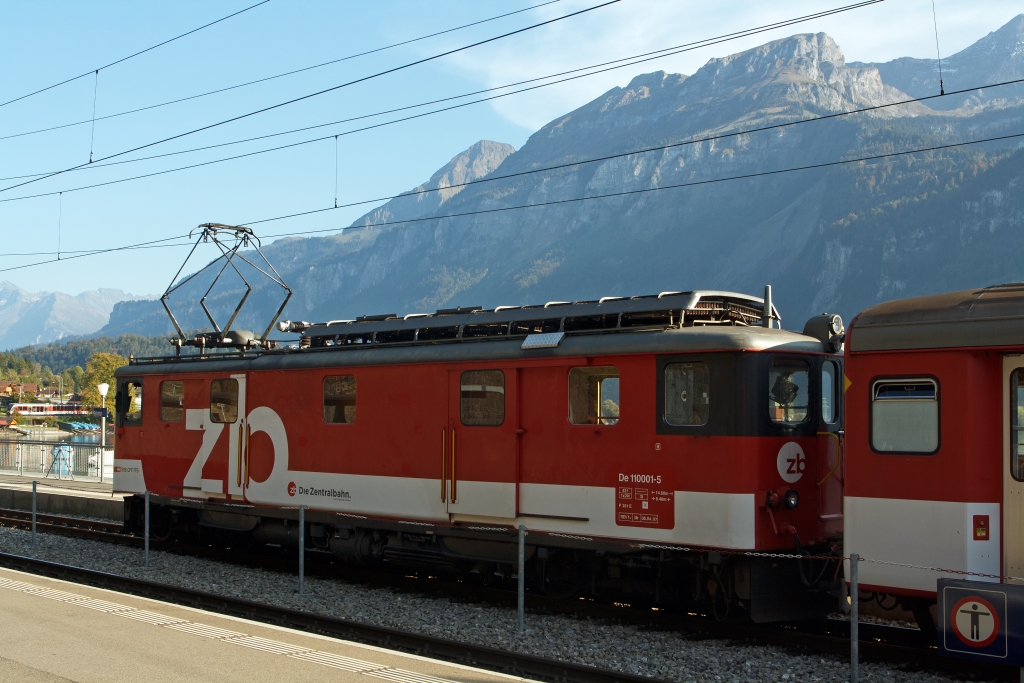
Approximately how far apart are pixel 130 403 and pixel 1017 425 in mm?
14947

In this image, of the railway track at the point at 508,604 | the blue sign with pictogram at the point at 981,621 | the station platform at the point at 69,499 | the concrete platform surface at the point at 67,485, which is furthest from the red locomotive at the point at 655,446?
the concrete platform surface at the point at 67,485

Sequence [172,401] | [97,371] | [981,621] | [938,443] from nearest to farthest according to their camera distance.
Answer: [981,621], [938,443], [172,401], [97,371]

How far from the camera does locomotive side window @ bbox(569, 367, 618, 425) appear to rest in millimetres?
10969

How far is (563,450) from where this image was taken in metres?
11.2

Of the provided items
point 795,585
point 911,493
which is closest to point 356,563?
point 795,585

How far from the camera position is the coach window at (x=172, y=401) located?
16.6m

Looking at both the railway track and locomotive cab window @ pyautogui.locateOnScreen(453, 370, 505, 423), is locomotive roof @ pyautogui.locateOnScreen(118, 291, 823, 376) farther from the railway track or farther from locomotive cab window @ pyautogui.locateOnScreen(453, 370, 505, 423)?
the railway track

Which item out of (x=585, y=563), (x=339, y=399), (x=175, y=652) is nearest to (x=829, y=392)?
(x=585, y=563)

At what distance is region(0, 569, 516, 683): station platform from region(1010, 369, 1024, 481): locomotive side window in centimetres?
486

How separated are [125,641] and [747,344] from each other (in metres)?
6.77

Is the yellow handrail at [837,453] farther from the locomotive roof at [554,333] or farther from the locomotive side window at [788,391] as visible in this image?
the locomotive roof at [554,333]

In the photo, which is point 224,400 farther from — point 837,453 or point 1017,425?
point 1017,425

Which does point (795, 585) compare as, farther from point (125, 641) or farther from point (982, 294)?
point (125, 641)

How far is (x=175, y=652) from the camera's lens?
27.1ft
